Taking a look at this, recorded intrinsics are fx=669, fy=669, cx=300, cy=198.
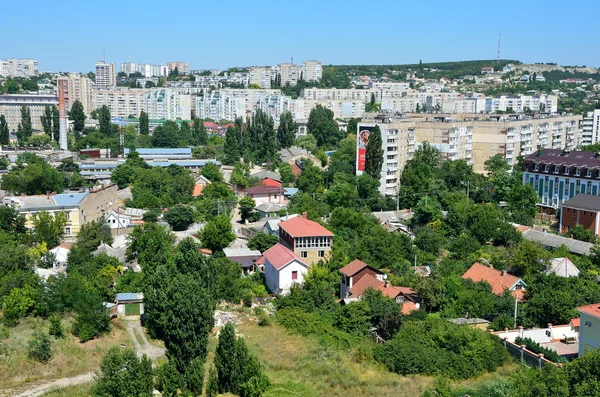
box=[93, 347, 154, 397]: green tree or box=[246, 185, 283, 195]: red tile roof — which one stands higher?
box=[246, 185, 283, 195]: red tile roof

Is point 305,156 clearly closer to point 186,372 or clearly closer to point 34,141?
point 34,141

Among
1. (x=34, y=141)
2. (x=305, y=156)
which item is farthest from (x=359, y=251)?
(x=34, y=141)

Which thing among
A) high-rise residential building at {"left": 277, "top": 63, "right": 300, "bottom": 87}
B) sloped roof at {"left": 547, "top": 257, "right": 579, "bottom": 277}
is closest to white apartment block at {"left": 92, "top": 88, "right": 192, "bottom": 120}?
high-rise residential building at {"left": 277, "top": 63, "right": 300, "bottom": 87}

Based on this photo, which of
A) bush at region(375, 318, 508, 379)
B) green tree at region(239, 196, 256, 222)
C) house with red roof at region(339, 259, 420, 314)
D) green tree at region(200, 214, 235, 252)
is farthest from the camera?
green tree at region(239, 196, 256, 222)

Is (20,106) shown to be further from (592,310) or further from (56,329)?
(592,310)

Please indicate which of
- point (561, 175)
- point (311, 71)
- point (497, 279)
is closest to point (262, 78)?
point (311, 71)

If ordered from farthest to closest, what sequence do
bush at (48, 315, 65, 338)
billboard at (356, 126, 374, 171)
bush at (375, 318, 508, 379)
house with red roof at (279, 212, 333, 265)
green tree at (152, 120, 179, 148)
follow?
green tree at (152, 120, 179, 148) → billboard at (356, 126, 374, 171) → house with red roof at (279, 212, 333, 265) → bush at (48, 315, 65, 338) → bush at (375, 318, 508, 379)

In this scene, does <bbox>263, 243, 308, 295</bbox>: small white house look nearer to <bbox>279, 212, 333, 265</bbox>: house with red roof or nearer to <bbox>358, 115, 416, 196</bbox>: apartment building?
<bbox>279, 212, 333, 265</bbox>: house with red roof

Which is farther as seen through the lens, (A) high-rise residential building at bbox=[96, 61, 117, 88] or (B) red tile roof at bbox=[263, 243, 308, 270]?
(A) high-rise residential building at bbox=[96, 61, 117, 88]
